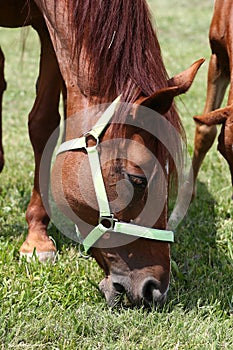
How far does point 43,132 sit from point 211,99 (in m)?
1.22

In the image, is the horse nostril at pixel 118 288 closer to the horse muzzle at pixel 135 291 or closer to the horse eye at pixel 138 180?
the horse muzzle at pixel 135 291

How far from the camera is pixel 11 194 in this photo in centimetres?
419

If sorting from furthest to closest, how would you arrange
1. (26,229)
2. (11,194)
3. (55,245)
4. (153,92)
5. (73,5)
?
(11,194) → (26,229) → (55,245) → (73,5) → (153,92)

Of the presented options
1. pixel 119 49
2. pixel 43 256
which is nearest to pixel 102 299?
pixel 43 256

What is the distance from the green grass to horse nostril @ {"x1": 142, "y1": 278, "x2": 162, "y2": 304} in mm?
58

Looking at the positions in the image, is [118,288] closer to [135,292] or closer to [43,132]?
[135,292]

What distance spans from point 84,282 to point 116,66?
41.6 inches

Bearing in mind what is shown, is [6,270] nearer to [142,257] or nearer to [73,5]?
[142,257]

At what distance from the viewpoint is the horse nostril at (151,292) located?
253 cm

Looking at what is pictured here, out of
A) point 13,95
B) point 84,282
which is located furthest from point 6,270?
point 13,95

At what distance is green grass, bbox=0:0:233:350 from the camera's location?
2.48m

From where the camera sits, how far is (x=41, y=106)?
139 inches

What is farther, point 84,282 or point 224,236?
point 224,236

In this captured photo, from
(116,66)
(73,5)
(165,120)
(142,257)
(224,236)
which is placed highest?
(73,5)
